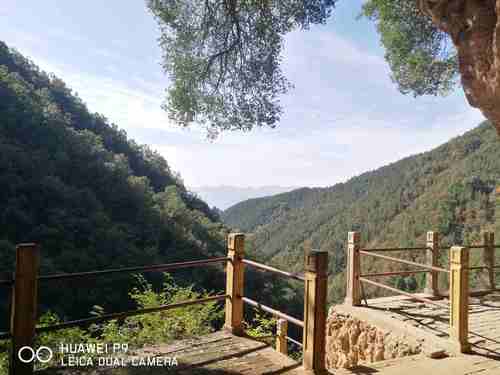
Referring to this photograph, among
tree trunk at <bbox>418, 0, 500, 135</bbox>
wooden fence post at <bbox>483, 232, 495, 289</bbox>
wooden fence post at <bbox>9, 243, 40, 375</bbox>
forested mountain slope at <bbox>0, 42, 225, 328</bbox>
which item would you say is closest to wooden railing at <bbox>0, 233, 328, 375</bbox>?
wooden fence post at <bbox>9, 243, 40, 375</bbox>

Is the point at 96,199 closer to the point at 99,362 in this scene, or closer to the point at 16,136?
the point at 16,136

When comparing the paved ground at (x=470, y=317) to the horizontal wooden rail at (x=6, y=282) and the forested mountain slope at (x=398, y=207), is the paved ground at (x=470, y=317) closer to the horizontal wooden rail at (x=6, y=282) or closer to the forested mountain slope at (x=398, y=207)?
the horizontal wooden rail at (x=6, y=282)

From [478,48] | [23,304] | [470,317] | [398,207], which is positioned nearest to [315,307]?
[23,304]

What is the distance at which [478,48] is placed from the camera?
13.2 feet

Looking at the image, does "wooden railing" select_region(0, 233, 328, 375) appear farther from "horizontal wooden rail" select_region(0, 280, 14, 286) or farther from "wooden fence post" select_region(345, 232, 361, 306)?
"wooden fence post" select_region(345, 232, 361, 306)

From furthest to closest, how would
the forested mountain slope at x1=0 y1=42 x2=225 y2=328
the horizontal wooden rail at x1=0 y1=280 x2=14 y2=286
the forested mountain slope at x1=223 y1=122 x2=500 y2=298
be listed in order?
the forested mountain slope at x1=223 y1=122 x2=500 y2=298
the forested mountain slope at x1=0 y1=42 x2=225 y2=328
the horizontal wooden rail at x1=0 y1=280 x2=14 y2=286

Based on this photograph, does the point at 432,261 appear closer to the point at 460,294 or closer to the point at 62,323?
the point at 460,294

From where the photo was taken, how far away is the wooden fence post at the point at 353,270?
18.0 ft

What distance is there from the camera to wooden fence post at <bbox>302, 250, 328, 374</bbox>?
280 cm

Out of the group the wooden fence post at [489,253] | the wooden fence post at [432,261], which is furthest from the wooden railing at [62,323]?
the wooden fence post at [489,253]

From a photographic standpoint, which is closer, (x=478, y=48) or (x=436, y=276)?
(x=478, y=48)

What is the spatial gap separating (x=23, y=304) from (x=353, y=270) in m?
4.21

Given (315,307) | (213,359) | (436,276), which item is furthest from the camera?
(436,276)

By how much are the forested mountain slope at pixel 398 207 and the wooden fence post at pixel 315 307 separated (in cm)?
3151
